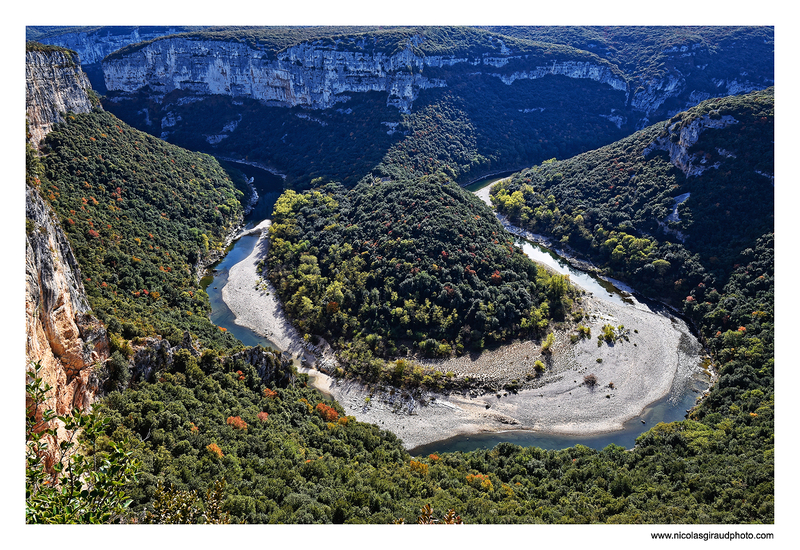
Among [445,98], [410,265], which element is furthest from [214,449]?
[445,98]

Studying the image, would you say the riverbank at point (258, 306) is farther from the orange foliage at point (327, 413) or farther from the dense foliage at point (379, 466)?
the dense foliage at point (379, 466)

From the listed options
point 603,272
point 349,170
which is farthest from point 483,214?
point 349,170

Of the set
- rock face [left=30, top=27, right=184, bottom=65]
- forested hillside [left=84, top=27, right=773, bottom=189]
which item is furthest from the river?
rock face [left=30, top=27, right=184, bottom=65]

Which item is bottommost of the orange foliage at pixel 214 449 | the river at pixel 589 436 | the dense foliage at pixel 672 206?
the river at pixel 589 436

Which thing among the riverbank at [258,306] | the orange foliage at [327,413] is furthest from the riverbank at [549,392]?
the riverbank at [258,306]

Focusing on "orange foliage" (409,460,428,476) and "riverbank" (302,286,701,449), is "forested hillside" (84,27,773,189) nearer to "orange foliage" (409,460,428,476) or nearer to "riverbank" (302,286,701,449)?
"riverbank" (302,286,701,449)

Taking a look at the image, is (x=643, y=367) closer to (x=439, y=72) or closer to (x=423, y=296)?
(x=423, y=296)

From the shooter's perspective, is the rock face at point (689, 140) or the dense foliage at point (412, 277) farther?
the rock face at point (689, 140)
